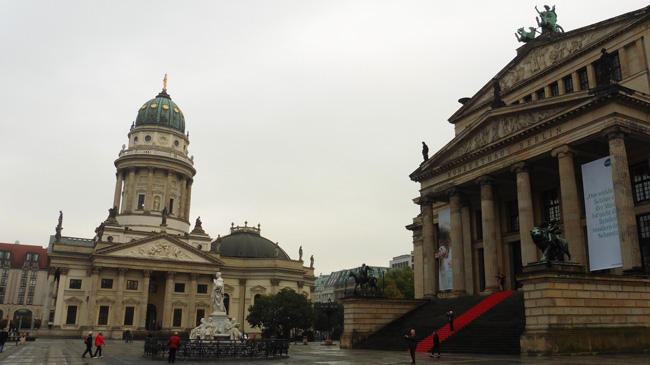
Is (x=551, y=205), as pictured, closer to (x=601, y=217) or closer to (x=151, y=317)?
(x=601, y=217)

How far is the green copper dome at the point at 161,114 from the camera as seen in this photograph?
333ft

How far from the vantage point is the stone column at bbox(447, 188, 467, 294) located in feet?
135

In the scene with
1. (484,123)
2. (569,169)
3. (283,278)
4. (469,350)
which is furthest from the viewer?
(283,278)

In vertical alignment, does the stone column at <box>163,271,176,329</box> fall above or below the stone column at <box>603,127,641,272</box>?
below

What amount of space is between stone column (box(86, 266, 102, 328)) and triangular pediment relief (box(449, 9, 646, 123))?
6114 cm

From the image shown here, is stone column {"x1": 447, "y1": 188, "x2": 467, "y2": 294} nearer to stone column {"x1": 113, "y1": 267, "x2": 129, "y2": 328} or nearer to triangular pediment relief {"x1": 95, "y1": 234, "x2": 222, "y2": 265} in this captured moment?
triangular pediment relief {"x1": 95, "y1": 234, "x2": 222, "y2": 265}

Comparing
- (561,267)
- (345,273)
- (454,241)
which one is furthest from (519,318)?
(345,273)

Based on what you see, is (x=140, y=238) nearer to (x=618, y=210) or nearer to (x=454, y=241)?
(x=454, y=241)

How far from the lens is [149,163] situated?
96.5 m

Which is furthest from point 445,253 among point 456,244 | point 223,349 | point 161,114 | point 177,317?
point 161,114

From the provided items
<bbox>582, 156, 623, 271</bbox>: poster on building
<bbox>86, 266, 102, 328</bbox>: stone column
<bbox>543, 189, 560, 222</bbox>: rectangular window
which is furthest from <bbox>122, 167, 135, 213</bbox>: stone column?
<bbox>582, 156, 623, 271</bbox>: poster on building

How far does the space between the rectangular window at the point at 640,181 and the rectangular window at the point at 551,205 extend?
5.82m

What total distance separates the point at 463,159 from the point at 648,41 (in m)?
15.0

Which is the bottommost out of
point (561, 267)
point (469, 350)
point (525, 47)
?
point (469, 350)
